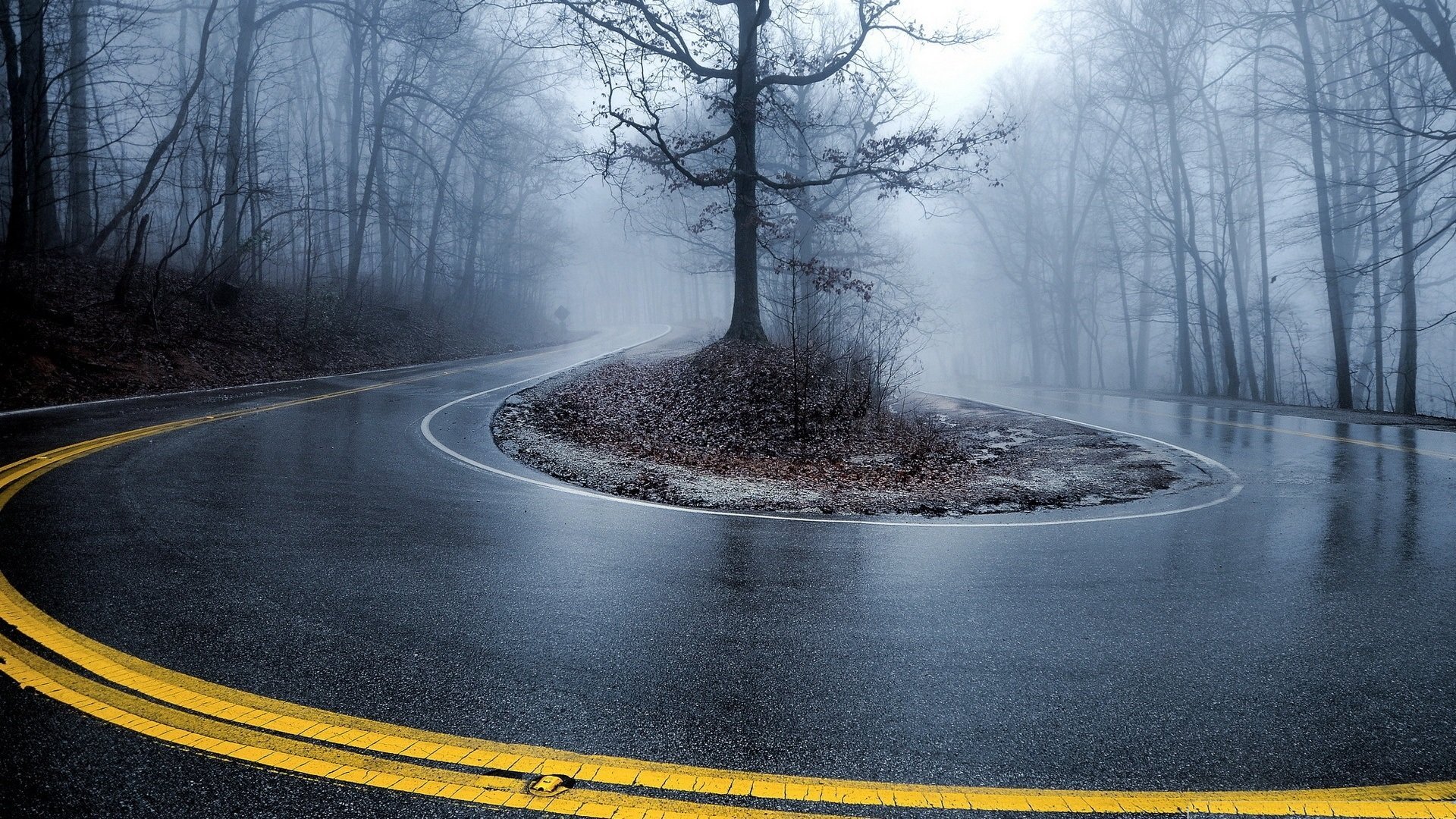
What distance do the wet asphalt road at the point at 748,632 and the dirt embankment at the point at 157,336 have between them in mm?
8609

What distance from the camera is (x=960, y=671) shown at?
375 centimetres

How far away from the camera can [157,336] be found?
17.4 m

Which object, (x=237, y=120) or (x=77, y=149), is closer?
(x=77, y=149)

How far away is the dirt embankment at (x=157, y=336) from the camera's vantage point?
14164 mm

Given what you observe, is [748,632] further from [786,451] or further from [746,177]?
[746,177]

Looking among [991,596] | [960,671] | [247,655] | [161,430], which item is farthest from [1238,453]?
[161,430]

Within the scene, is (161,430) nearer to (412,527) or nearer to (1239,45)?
(412,527)

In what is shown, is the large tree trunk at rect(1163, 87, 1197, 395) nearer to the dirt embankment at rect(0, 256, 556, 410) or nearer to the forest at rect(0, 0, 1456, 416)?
Result: the forest at rect(0, 0, 1456, 416)

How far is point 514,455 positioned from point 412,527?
14.6 ft

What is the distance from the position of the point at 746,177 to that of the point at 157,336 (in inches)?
554

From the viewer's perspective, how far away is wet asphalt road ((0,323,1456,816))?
291 centimetres

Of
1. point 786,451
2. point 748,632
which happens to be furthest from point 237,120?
point 748,632

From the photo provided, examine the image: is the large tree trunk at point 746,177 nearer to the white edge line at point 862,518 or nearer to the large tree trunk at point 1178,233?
the white edge line at point 862,518

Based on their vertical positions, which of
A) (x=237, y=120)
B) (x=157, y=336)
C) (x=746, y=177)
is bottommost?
(x=157, y=336)
